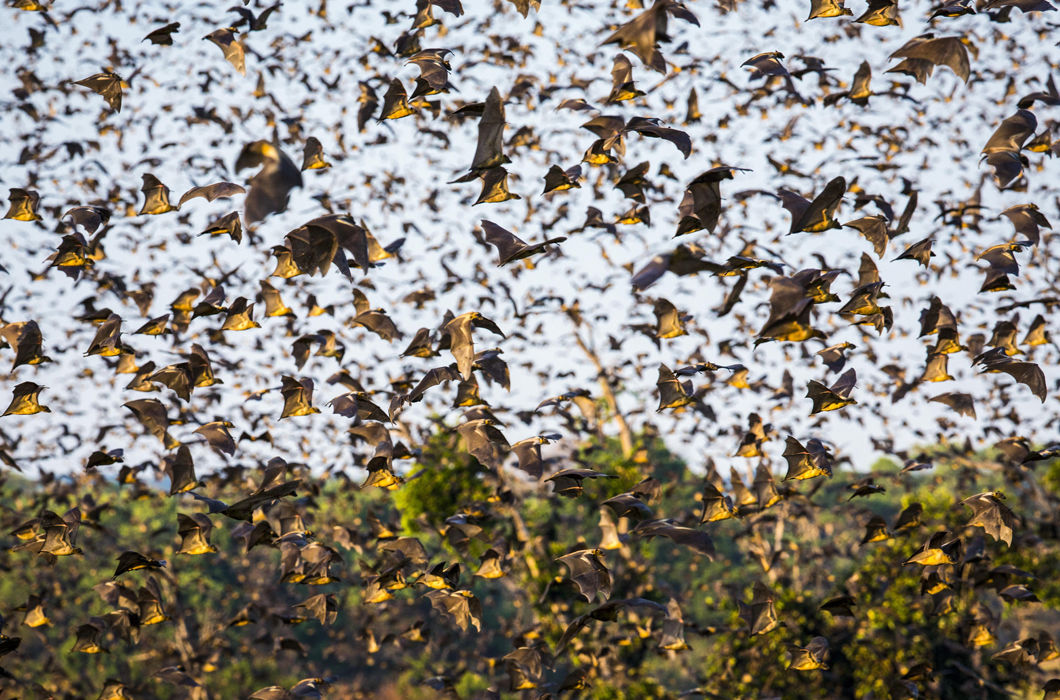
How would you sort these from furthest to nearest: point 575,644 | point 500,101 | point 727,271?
point 575,644 → point 727,271 → point 500,101

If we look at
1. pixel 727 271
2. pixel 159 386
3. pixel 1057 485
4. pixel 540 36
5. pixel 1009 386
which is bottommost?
pixel 1057 485

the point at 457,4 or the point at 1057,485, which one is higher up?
the point at 457,4

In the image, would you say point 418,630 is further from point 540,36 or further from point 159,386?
point 540,36

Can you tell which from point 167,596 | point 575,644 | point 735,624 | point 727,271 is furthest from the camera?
point 167,596

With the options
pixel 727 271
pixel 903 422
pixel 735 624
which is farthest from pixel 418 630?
pixel 903 422

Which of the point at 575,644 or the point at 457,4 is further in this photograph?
the point at 575,644

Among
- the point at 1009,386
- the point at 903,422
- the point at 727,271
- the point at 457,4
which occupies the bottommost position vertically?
the point at 903,422

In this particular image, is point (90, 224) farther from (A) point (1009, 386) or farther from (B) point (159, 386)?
(A) point (1009, 386)

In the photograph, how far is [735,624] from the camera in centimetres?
1193

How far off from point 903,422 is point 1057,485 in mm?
2921

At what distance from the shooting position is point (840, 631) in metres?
12.5

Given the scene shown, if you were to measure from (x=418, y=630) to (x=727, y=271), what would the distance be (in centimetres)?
426

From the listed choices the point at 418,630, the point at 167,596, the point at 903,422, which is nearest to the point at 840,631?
the point at 903,422

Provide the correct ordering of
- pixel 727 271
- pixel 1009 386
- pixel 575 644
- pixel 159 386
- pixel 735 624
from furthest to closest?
pixel 735 624, pixel 1009 386, pixel 575 644, pixel 159 386, pixel 727 271
